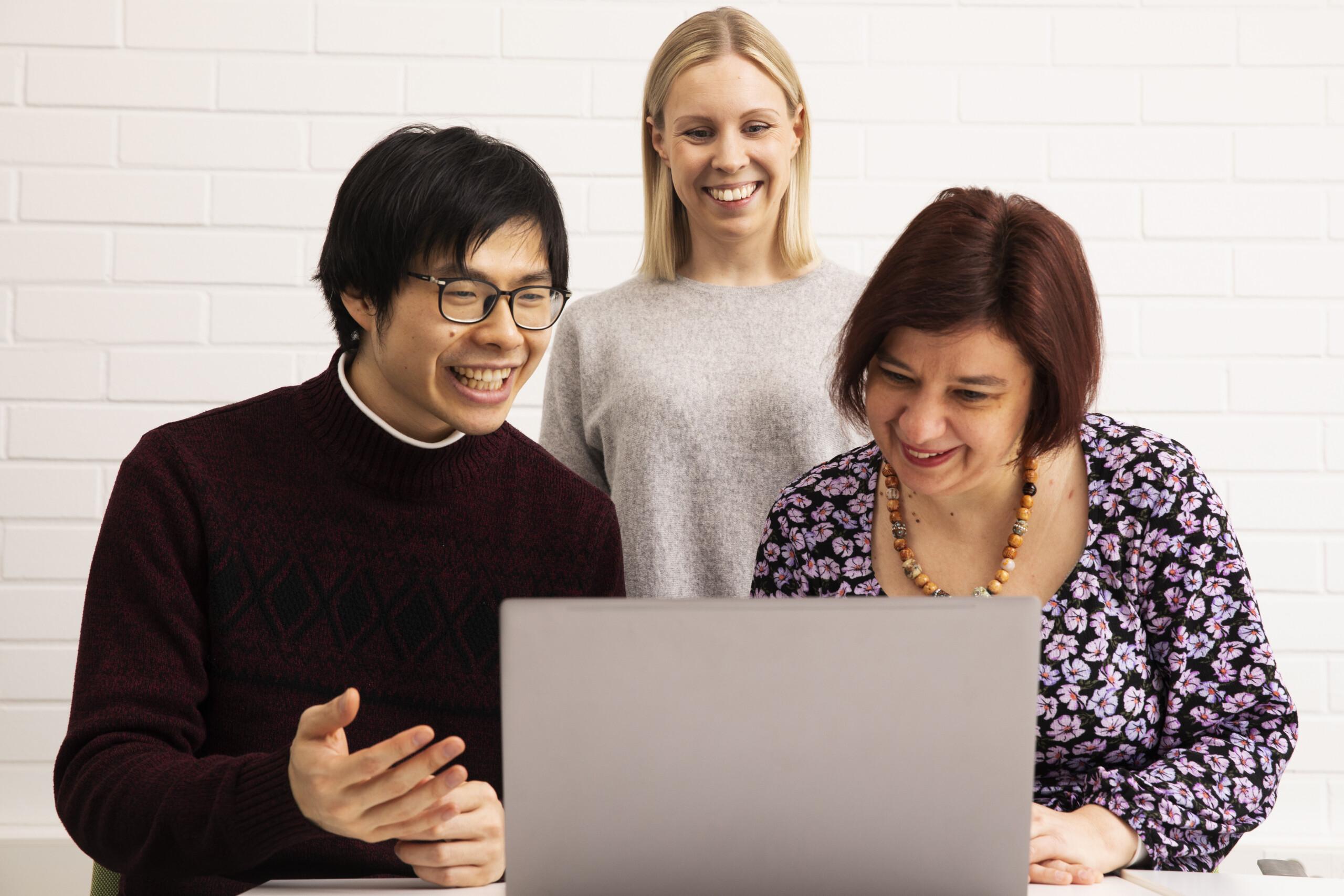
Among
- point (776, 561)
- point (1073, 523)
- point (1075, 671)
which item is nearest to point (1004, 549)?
point (1073, 523)

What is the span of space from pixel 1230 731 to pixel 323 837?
1029 mm

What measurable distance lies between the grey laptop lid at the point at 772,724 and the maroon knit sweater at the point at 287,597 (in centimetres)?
49

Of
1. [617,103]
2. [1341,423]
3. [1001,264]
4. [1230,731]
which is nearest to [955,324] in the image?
[1001,264]

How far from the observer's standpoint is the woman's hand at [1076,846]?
1.17m

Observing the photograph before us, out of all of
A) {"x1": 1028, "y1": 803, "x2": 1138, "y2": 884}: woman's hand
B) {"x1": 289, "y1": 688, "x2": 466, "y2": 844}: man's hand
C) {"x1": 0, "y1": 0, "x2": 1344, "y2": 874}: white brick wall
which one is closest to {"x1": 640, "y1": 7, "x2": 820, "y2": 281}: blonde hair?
{"x1": 0, "y1": 0, "x2": 1344, "y2": 874}: white brick wall

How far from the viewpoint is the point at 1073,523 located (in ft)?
5.10

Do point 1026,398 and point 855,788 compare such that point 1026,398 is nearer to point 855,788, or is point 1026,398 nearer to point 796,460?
point 796,460

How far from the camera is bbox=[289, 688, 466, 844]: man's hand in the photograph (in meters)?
0.95

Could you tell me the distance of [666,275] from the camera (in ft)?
6.80

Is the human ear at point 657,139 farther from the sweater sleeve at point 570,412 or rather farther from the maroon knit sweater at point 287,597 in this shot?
the maroon knit sweater at point 287,597

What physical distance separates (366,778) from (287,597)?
486mm

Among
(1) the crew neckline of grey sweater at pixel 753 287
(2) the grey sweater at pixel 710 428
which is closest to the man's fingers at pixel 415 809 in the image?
(2) the grey sweater at pixel 710 428

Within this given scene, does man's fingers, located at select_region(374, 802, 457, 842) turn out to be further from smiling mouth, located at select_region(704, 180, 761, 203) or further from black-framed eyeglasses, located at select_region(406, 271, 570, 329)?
smiling mouth, located at select_region(704, 180, 761, 203)

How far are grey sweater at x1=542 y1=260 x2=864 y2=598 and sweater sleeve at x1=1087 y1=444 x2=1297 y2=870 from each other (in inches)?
23.4
